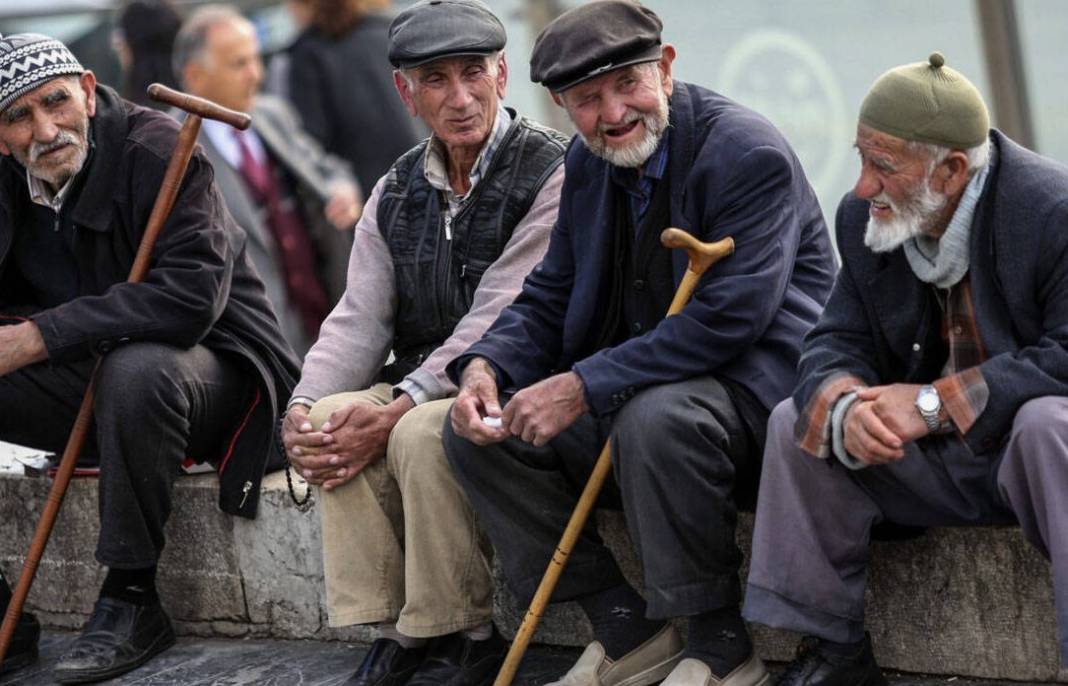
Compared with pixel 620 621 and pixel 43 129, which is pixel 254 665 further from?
pixel 43 129

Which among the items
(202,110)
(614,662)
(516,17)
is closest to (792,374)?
(614,662)

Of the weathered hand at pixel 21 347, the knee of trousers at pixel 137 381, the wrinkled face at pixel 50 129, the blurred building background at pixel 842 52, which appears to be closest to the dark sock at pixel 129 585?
the knee of trousers at pixel 137 381

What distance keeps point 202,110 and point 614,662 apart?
1.90 metres

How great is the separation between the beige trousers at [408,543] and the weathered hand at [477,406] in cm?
12

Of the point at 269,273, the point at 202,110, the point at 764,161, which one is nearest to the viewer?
the point at 764,161

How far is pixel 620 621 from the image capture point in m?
4.39

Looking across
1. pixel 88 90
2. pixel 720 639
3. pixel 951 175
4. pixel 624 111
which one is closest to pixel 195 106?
pixel 88 90

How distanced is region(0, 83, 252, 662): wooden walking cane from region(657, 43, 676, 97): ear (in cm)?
132

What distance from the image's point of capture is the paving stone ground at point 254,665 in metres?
4.82

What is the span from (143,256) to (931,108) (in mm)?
2278

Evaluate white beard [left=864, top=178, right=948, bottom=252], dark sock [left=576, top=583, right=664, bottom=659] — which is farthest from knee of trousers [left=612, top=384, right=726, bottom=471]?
white beard [left=864, top=178, right=948, bottom=252]

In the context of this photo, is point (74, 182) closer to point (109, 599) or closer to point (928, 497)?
point (109, 599)

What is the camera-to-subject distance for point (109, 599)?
16.9 ft

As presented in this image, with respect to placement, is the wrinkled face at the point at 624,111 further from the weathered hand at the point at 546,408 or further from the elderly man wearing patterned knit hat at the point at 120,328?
the elderly man wearing patterned knit hat at the point at 120,328
